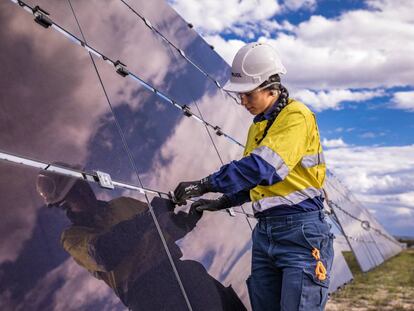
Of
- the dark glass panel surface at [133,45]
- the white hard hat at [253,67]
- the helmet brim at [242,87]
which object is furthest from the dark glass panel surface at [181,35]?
the helmet brim at [242,87]

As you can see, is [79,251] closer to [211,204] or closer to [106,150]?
[106,150]

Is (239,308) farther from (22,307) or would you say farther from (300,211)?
(22,307)

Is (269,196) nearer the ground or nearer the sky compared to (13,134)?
nearer the ground

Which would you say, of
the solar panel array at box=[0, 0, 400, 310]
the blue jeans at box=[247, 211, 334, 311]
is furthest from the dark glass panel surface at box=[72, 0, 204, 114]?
the blue jeans at box=[247, 211, 334, 311]

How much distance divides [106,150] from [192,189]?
1.93 feet

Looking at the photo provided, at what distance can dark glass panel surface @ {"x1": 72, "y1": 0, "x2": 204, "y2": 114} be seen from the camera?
404cm

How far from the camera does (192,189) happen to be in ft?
11.1

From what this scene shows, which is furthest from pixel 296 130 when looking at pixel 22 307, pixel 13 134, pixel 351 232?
pixel 351 232

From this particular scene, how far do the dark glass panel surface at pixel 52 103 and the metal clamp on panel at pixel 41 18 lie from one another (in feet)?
0.18

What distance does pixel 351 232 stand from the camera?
16.1 meters

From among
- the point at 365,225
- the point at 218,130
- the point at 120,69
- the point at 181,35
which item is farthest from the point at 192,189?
the point at 365,225

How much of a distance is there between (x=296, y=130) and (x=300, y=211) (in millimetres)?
521

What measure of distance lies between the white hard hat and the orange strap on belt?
3.65 feet

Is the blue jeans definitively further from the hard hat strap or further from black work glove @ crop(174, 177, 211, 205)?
the hard hat strap
